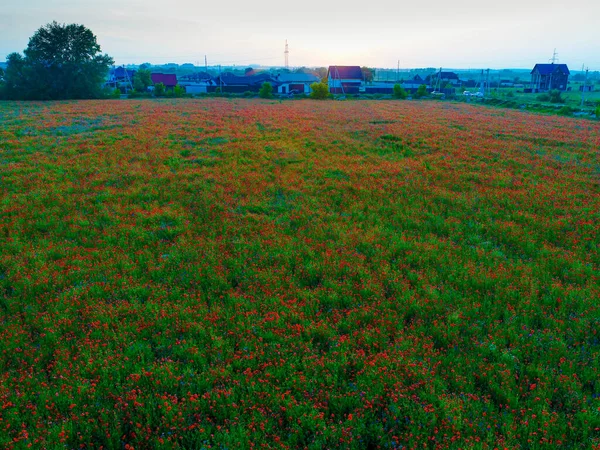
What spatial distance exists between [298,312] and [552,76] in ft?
397

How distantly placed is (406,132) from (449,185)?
51.0 feet

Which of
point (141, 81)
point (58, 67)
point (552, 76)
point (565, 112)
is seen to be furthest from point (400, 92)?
point (58, 67)

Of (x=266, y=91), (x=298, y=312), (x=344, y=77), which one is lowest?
(x=298, y=312)

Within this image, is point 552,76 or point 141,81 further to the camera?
point 552,76

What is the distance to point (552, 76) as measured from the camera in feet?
327

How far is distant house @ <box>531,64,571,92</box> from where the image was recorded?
324 ft

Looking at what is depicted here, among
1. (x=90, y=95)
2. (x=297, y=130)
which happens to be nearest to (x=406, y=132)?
(x=297, y=130)

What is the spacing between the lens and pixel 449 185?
1470 cm

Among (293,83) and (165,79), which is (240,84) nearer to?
Answer: (293,83)

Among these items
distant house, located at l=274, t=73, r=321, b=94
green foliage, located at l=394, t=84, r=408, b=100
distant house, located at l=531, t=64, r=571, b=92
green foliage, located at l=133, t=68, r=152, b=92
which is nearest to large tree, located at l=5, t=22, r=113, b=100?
green foliage, located at l=133, t=68, r=152, b=92

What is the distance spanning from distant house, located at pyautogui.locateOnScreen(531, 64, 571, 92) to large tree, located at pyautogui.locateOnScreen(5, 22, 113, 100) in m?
105

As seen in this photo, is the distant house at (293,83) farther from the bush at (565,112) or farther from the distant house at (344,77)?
the bush at (565,112)

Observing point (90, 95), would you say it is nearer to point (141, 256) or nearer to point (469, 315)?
point (141, 256)

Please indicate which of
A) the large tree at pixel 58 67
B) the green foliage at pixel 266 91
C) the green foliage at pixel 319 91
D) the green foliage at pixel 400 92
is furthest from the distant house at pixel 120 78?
the green foliage at pixel 400 92
